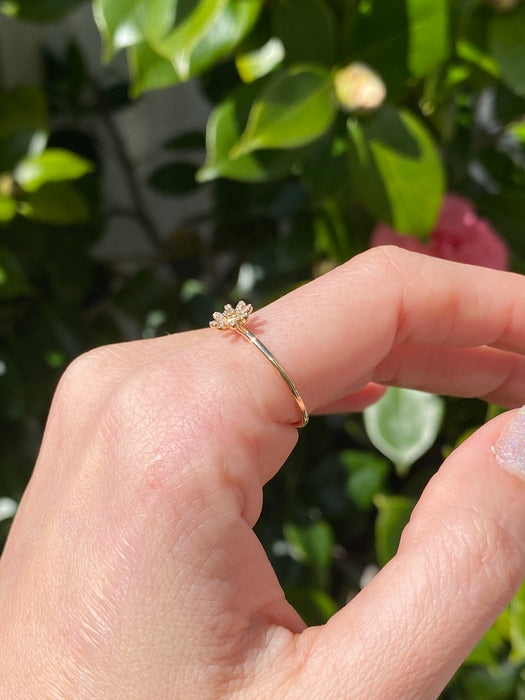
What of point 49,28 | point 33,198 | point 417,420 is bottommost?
point 417,420

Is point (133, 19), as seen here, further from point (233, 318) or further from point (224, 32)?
point (233, 318)

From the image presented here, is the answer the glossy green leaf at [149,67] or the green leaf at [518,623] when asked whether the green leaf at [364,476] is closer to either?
the green leaf at [518,623]

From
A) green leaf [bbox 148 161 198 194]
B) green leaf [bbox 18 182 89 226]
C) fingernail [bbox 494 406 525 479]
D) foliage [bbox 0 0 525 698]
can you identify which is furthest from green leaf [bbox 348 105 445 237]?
green leaf [bbox 148 161 198 194]

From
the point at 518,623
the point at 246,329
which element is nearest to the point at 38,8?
the point at 246,329

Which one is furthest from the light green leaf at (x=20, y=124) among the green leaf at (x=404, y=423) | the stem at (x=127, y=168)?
the green leaf at (x=404, y=423)

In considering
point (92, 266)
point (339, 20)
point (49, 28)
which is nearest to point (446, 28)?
point (339, 20)

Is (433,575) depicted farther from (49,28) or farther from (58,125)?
(49,28)
